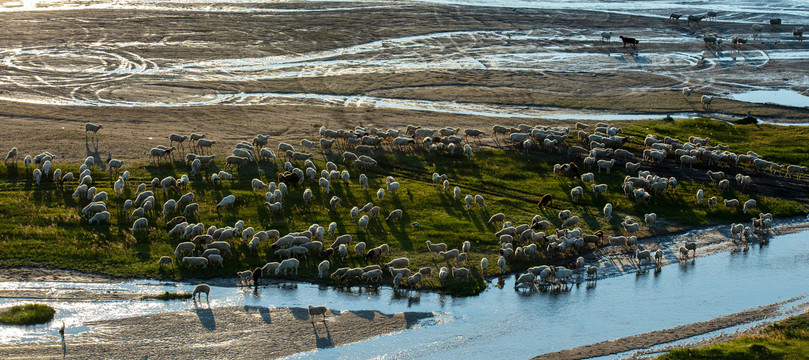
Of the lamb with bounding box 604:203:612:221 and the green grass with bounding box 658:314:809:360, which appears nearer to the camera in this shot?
the green grass with bounding box 658:314:809:360

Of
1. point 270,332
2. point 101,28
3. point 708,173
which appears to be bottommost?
point 270,332

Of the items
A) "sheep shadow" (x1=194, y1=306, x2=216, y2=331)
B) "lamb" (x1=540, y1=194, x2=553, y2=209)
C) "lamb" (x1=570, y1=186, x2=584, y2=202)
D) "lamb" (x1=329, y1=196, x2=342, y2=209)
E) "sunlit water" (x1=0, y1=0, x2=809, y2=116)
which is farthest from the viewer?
"sunlit water" (x1=0, y1=0, x2=809, y2=116)

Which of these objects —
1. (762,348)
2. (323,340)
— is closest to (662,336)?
(762,348)

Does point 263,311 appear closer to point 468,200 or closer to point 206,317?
point 206,317

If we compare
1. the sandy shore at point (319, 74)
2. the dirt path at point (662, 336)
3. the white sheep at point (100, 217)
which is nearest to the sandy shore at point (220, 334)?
the dirt path at point (662, 336)

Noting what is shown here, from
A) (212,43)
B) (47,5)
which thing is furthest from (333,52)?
(47,5)

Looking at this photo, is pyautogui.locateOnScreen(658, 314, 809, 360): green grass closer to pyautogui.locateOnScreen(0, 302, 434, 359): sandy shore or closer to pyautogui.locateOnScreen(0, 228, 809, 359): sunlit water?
pyautogui.locateOnScreen(0, 228, 809, 359): sunlit water

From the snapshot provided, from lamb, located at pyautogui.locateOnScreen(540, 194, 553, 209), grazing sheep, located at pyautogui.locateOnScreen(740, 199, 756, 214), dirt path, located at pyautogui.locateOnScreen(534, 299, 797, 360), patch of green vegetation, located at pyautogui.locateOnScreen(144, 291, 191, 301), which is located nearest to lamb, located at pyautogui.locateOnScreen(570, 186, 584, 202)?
lamb, located at pyautogui.locateOnScreen(540, 194, 553, 209)

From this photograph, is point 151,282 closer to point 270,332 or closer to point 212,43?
point 270,332
